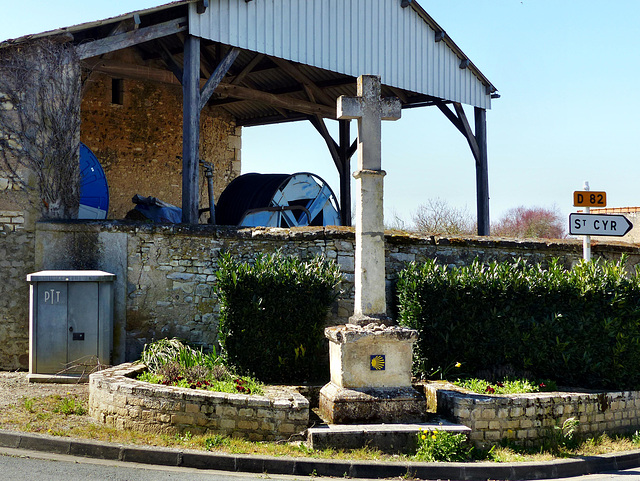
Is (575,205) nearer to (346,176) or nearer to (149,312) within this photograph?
(149,312)

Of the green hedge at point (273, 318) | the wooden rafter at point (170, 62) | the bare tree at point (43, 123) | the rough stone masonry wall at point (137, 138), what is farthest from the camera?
the rough stone masonry wall at point (137, 138)

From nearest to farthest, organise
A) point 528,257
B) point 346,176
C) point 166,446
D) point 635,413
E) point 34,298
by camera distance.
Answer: point 166,446 → point 635,413 → point 34,298 → point 528,257 → point 346,176

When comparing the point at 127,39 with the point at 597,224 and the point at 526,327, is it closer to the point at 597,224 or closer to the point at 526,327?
the point at 526,327

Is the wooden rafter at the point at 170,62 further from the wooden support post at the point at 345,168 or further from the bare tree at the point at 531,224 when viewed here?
the bare tree at the point at 531,224

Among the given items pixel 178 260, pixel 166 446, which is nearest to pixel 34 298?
pixel 178 260

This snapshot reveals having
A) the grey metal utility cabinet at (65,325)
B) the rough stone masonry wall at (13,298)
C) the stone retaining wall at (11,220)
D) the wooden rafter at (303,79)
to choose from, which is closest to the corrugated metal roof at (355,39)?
the wooden rafter at (303,79)

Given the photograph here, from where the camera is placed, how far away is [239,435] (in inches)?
246

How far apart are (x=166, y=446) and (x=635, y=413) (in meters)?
5.06

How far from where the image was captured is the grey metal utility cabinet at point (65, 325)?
8117mm

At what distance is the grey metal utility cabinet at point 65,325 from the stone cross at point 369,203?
3355 millimetres

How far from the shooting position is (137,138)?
46.3 ft

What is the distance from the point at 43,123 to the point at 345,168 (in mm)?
8433

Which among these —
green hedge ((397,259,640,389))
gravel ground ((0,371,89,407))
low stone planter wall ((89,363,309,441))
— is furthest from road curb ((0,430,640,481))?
green hedge ((397,259,640,389))

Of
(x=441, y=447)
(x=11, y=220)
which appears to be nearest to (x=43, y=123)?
(x=11, y=220)
